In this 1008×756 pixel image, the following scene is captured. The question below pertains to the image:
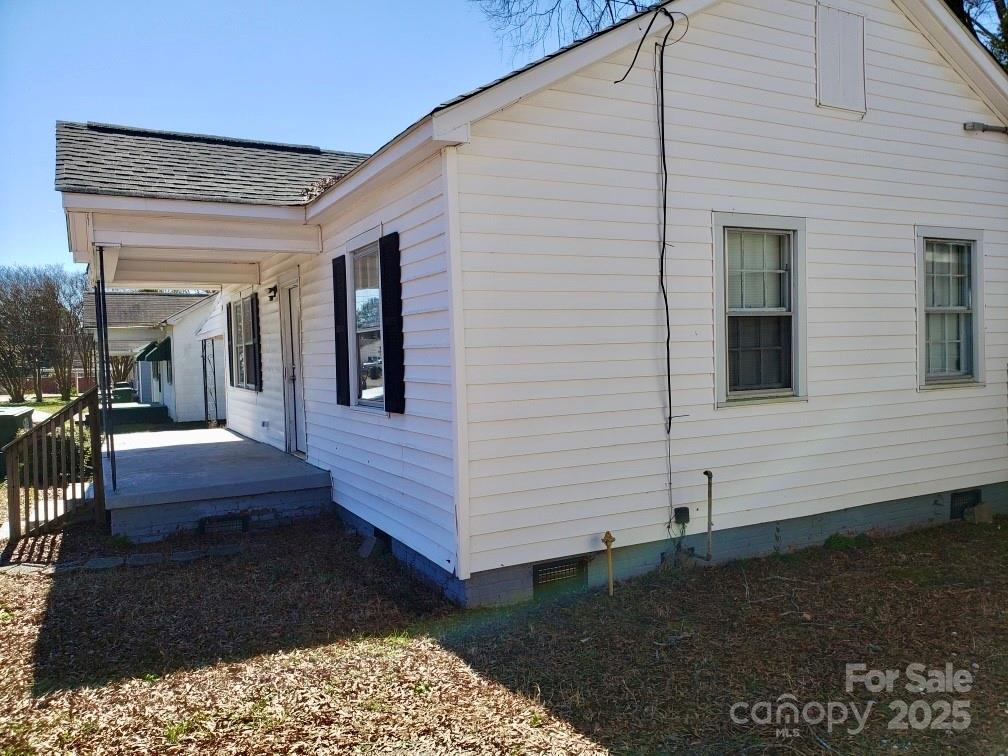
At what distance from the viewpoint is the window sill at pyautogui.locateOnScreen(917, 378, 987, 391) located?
708 centimetres

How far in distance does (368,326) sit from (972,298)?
19.8 feet

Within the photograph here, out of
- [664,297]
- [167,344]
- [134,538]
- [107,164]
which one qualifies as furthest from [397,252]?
[167,344]

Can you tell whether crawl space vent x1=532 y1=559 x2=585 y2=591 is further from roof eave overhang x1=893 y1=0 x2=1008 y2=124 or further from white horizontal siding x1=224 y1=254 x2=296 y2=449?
roof eave overhang x1=893 y1=0 x2=1008 y2=124

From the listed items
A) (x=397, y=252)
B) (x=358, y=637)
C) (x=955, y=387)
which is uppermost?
(x=397, y=252)

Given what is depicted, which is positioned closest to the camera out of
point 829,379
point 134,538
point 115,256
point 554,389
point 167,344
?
point 554,389

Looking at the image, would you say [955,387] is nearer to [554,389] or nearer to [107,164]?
[554,389]

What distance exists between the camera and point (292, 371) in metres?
9.32

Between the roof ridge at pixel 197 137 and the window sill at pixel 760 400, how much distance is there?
6782 mm

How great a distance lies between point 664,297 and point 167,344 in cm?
1829

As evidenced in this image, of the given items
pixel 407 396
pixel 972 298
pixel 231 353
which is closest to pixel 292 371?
pixel 407 396

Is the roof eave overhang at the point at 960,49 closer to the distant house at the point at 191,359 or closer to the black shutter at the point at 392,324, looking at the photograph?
the black shutter at the point at 392,324

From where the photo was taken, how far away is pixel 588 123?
539 centimetres

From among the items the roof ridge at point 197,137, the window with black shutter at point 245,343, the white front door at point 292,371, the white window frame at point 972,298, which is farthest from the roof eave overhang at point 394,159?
the white window frame at point 972,298

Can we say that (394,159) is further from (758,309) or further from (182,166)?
(182,166)
